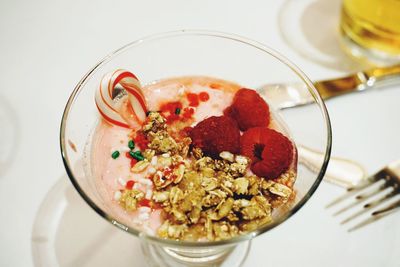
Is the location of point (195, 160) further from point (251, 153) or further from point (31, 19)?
point (31, 19)

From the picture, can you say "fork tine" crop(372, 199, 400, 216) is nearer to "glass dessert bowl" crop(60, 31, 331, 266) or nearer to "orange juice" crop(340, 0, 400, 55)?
"glass dessert bowl" crop(60, 31, 331, 266)

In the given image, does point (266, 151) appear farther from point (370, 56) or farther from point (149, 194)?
point (370, 56)

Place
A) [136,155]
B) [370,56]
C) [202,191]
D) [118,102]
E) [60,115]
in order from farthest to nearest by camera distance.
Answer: [370,56]
[60,115]
[118,102]
[136,155]
[202,191]

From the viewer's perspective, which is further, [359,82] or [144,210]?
[359,82]

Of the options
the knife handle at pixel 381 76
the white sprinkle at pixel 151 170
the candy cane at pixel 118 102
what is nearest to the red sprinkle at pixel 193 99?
the candy cane at pixel 118 102

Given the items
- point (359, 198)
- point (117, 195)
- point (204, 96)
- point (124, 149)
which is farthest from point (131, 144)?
point (359, 198)

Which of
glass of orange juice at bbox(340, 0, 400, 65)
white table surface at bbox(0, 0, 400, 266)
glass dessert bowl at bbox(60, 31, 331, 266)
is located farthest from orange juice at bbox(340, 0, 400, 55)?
glass dessert bowl at bbox(60, 31, 331, 266)

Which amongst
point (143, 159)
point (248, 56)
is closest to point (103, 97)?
point (143, 159)

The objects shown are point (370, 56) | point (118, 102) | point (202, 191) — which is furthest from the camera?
point (370, 56)
